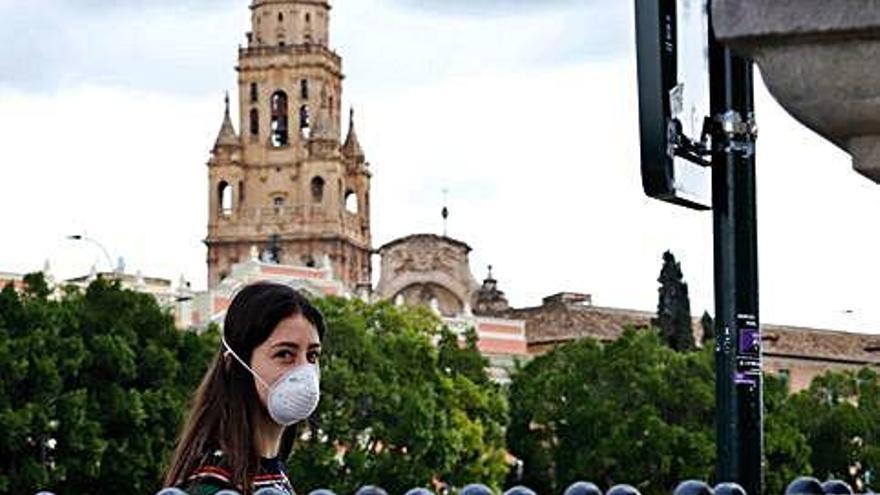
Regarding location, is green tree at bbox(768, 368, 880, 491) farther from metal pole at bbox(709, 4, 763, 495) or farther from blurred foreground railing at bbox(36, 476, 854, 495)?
blurred foreground railing at bbox(36, 476, 854, 495)

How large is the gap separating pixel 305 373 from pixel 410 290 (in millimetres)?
117327

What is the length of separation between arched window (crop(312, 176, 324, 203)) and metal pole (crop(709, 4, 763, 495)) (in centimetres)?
13255

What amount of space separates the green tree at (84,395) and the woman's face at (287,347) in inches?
1610

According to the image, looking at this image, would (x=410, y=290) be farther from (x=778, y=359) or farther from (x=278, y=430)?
(x=278, y=430)

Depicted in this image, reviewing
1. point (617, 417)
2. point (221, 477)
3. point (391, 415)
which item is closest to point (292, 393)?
point (221, 477)

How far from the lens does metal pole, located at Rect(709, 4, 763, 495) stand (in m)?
8.20

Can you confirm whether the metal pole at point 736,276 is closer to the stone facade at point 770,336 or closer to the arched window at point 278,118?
the stone facade at point 770,336

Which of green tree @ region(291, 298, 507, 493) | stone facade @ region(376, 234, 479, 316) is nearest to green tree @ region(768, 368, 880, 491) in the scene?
green tree @ region(291, 298, 507, 493)

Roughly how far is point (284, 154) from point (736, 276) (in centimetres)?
13397

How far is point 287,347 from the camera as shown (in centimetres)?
548

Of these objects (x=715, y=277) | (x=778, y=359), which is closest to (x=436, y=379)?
(x=778, y=359)

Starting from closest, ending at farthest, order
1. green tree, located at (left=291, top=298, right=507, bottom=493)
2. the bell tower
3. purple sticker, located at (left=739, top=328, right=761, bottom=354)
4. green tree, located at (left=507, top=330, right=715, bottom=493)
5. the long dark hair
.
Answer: the long dark hair → purple sticker, located at (left=739, top=328, right=761, bottom=354) → green tree, located at (left=291, top=298, right=507, bottom=493) → green tree, located at (left=507, top=330, right=715, bottom=493) → the bell tower

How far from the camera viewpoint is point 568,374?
64.0 metres

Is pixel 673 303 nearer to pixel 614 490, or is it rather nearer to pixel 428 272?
pixel 428 272
